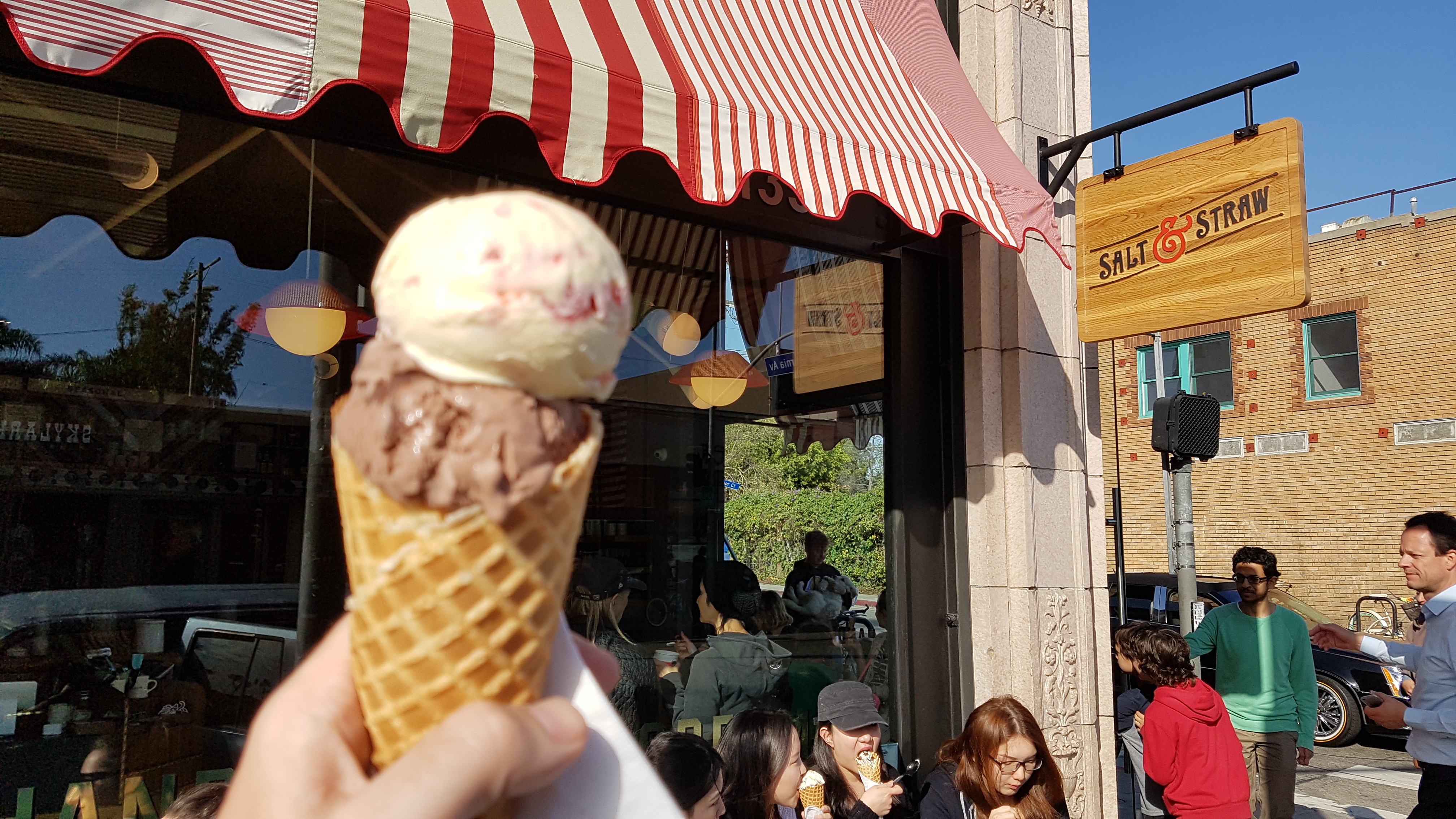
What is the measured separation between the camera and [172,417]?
3.92 metres

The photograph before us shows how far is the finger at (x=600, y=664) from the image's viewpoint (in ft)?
3.88

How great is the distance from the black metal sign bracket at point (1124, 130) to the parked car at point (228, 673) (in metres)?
4.75

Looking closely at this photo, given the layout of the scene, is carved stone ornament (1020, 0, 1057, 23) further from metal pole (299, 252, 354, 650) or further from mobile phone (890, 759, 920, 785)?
mobile phone (890, 759, 920, 785)

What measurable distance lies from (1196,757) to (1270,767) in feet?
6.76

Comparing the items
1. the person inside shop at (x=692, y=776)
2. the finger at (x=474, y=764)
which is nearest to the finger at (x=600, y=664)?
the finger at (x=474, y=764)

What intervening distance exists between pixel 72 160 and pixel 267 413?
1234mm

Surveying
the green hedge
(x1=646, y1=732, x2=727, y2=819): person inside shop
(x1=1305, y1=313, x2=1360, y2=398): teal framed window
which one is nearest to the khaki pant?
the green hedge

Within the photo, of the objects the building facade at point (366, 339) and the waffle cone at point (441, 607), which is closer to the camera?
the waffle cone at point (441, 607)

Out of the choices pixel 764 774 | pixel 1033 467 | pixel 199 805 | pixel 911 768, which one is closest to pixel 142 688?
pixel 199 805

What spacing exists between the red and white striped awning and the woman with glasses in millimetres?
2219

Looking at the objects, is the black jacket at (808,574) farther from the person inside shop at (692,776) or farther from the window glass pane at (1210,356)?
the window glass pane at (1210,356)

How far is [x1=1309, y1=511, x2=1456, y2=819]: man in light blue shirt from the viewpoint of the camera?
4.49 metres

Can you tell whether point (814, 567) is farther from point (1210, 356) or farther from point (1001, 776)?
point (1210, 356)

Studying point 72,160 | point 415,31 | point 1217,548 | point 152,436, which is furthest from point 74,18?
point 1217,548
